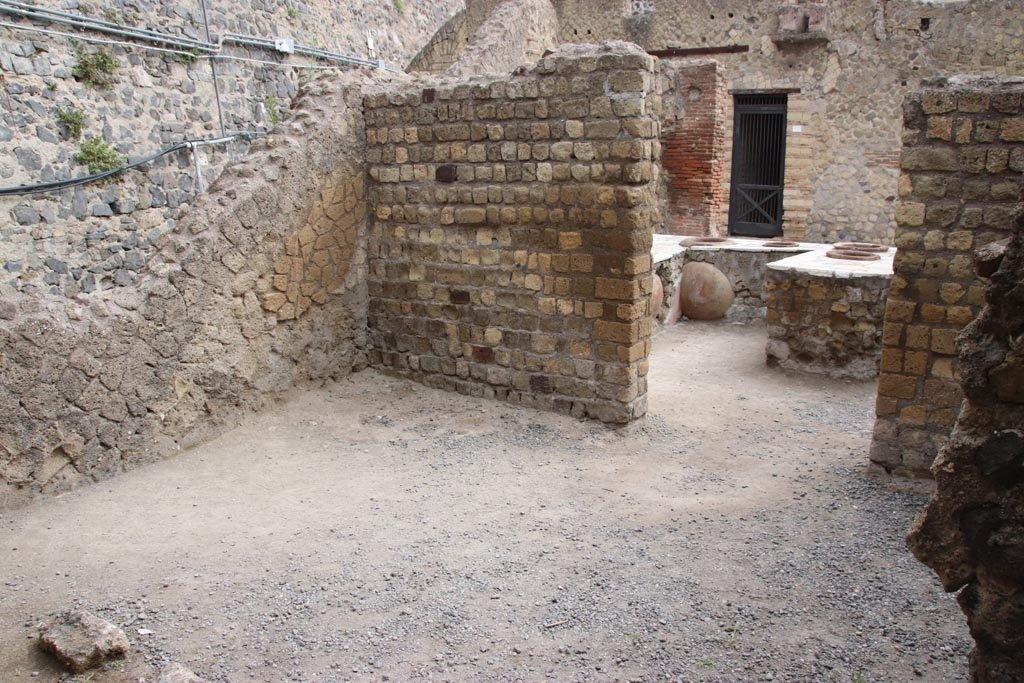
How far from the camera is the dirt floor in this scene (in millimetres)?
3047

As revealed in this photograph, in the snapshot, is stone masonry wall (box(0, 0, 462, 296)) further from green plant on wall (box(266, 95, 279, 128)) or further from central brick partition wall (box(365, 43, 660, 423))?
central brick partition wall (box(365, 43, 660, 423))

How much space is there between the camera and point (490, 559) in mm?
3791

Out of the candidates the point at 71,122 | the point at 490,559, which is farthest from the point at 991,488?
the point at 71,122

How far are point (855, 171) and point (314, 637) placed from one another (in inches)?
535

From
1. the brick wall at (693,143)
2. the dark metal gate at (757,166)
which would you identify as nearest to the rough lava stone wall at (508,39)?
the brick wall at (693,143)

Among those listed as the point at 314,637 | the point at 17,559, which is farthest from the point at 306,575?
the point at 17,559

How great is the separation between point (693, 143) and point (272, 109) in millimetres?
6942

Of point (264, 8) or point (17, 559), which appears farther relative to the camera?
point (264, 8)

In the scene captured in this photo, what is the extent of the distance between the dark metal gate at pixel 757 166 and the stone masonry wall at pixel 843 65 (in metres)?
0.39

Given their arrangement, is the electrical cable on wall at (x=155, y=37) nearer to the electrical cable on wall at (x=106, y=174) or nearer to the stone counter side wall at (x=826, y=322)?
the electrical cable on wall at (x=106, y=174)

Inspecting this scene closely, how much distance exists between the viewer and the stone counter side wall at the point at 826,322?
734cm

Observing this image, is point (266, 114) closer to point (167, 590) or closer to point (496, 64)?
point (496, 64)

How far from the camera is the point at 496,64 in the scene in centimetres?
904

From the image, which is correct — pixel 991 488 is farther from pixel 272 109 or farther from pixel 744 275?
pixel 272 109
